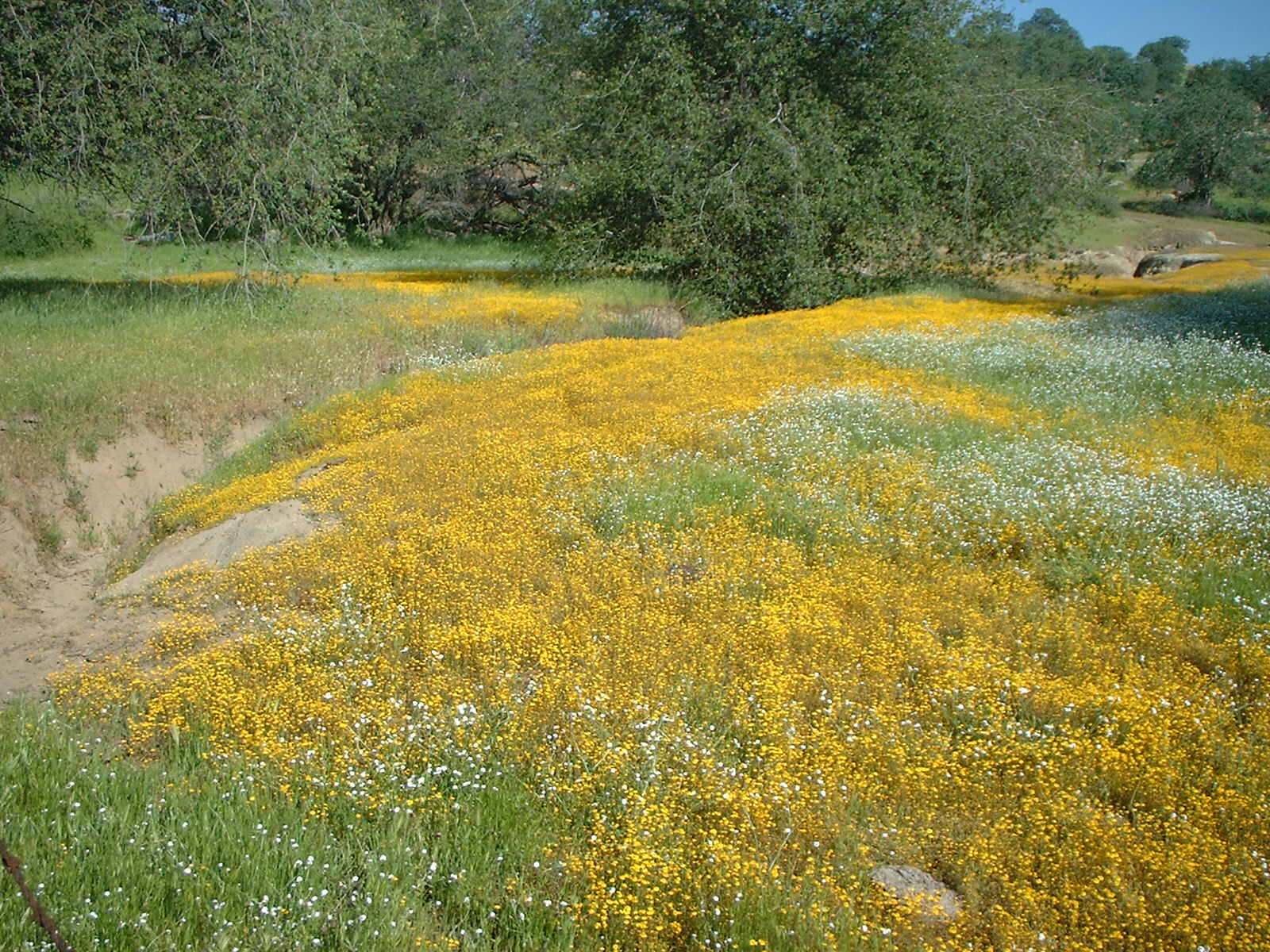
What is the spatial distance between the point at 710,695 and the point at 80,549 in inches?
258

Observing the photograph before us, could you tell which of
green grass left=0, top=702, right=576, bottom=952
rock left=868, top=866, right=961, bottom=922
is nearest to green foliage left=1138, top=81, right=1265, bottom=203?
rock left=868, top=866, right=961, bottom=922

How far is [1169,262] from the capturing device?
96.9ft

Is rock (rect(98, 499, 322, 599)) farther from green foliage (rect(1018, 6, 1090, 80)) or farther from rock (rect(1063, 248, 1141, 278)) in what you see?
green foliage (rect(1018, 6, 1090, 80))

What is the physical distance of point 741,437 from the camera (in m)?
9.24

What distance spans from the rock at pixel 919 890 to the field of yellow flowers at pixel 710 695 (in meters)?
0.06

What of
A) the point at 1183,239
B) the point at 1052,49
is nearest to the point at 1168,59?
the point at 1052,49

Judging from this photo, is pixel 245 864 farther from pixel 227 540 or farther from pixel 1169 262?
pixel 1169 262

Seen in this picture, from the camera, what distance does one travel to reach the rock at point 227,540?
7781 mm

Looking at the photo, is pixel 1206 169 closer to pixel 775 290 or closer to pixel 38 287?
pixel 775 290

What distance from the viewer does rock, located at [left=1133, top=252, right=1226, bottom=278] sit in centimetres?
2912

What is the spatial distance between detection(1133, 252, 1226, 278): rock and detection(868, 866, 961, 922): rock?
29211mm

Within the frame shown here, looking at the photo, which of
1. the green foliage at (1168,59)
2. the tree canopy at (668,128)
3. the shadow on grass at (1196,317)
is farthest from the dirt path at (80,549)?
the green foliage at (1168,59)

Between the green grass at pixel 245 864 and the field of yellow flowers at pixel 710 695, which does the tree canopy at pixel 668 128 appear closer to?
the field of yellow flowers at pixel 710 695

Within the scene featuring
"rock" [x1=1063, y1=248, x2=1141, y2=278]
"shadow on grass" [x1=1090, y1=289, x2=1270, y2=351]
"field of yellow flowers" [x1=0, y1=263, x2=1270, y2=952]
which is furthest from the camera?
"rock" [x1=1063, y1=248, x2=1141, y2=278]
